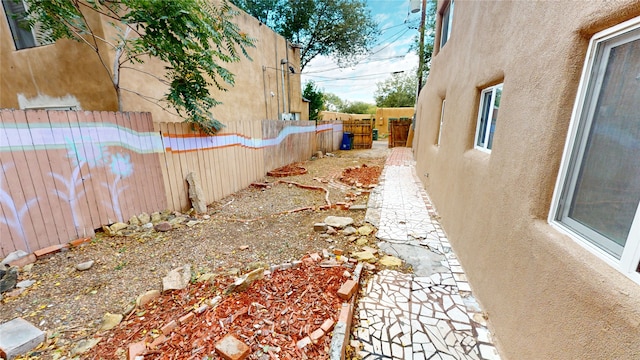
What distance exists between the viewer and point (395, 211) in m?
4.86

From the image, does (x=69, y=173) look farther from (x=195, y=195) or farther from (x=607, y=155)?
(x=607, y=155)

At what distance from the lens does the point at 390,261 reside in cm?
314

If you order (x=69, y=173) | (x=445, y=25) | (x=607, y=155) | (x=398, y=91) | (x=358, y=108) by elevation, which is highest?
(x=398, y=91)

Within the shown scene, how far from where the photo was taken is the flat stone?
73.3 inches

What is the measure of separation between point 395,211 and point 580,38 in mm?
3768

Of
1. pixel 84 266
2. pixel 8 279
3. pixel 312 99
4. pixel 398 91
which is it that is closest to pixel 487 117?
pixel 84 266

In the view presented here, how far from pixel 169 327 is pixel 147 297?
0.70m

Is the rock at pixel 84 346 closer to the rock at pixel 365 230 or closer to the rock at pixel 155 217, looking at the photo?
the rock at pixel 155 217

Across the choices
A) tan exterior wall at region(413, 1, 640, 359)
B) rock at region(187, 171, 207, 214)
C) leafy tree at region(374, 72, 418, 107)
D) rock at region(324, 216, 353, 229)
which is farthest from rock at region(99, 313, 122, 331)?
leafy tree at region(374, 72, 418, 107)

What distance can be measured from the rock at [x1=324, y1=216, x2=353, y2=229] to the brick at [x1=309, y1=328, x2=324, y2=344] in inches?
85.2

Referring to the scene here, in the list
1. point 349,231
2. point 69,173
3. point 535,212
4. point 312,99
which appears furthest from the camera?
point 312,99

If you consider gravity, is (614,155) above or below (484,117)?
below

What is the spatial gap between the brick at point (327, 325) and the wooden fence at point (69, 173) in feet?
12.7

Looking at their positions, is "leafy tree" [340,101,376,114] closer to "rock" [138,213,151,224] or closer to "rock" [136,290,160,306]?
"rock" [138,213,151,224]
